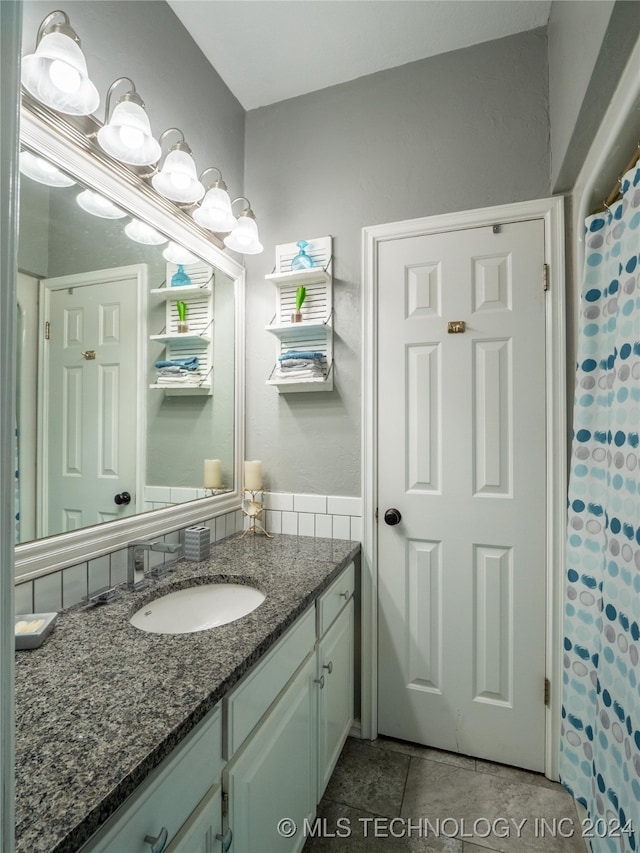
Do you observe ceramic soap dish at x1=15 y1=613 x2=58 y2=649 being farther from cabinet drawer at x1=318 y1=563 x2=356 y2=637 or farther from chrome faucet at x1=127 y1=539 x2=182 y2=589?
cabinet drawer at x1=318 y1=563 x2=356 y2=637

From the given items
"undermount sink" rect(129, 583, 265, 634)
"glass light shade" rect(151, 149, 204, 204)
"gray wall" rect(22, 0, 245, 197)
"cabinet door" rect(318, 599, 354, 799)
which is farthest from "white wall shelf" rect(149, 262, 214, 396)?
"cabinet door" rect(318, 599, 354, 799)

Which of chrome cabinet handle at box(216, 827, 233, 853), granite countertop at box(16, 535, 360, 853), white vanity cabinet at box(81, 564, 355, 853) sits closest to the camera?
granite countertop at box(16, 535, 360, 853)

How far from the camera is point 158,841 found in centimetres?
63

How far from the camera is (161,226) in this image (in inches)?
58.4

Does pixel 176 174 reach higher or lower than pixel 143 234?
higher

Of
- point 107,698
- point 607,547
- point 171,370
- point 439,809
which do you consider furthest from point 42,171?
point 439,809

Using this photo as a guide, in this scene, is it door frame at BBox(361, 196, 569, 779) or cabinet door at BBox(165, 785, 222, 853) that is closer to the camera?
cabinet door at BBox(165, 785, 222, 853)

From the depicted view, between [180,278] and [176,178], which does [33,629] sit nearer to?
[180,278]

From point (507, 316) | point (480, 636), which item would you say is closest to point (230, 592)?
point (480, 636)

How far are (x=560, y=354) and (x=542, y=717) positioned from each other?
4.46 ft

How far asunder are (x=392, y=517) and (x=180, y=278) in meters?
1.28

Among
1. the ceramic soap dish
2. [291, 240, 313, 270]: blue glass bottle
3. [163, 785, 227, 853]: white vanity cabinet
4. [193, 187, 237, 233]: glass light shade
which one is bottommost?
[163, 785, 227, 853]: white vanity cabinet

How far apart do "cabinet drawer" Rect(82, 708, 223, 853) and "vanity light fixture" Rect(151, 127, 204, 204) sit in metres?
1.50

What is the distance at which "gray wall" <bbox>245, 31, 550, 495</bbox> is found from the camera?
5.35 ft
